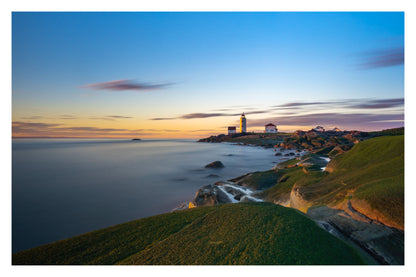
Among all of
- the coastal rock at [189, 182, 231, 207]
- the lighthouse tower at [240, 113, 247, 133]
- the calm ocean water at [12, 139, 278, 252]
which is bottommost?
the calm ocean water at [12, 139, 278, 252]

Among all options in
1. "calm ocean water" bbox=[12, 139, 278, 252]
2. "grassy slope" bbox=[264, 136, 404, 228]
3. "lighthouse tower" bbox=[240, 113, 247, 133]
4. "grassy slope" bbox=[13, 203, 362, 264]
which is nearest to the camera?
"grassy slope" bbox=[13, 203, 362, 264]

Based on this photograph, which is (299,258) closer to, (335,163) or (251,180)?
(335,163)

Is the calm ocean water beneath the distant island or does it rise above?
beneath

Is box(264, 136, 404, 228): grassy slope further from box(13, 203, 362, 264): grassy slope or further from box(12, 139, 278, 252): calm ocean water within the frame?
box(12, 139, 278, 252): calm ocean water

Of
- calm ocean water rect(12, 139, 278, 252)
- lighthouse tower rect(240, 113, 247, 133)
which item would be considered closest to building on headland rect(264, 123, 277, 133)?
lighthouse tower rect(240, 113, 247, 133)

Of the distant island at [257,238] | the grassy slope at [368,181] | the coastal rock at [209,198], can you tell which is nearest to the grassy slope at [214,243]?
the distant island at [257,238]

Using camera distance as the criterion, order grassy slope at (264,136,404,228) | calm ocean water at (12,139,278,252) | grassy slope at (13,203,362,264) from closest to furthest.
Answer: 1. grassy slope at (13,203,362,264)
2. grassy slope at (264,136,404,228)
3. calm ocean water at (12,139,278,252)

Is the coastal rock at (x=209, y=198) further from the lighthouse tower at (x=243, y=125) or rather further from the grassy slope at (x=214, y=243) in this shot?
the lighthouse tower at (x=243, y=125)
